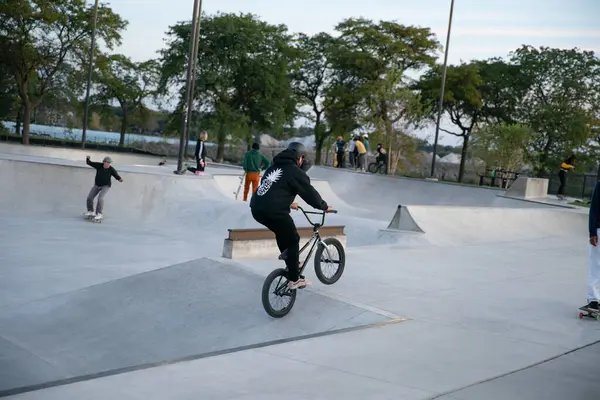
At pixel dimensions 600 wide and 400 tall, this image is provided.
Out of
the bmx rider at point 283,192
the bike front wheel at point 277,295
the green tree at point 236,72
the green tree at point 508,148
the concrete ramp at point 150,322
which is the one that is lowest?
the concrete ramp at point 150,322

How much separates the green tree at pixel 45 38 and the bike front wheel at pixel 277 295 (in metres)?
39.9

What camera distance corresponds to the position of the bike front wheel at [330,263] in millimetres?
8633

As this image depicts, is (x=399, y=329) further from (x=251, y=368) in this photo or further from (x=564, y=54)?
(x=564, y=54)

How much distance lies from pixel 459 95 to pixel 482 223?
3945cm

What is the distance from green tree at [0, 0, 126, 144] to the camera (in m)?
43.0

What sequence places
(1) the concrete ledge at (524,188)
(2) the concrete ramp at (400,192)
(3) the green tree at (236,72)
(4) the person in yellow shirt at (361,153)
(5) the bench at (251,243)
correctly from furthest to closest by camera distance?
(3) the green tree at (236,72) → (4) the person in yellow shirt at (361,153) → (2) the concrete ramp at (400,192) → (1) the concrete ledge at (524,188) → (5) the bench at (251,243)

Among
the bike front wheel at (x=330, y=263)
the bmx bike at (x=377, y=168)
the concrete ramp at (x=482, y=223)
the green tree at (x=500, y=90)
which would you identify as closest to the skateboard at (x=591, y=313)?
the bike front wheel at (x=330, y=263)

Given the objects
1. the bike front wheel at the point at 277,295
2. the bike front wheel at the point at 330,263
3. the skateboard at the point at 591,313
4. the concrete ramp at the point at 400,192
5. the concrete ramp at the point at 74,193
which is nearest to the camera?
the bike front wheel at the point at 277,295

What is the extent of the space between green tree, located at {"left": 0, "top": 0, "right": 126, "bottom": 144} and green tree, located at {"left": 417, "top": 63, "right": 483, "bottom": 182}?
79.3 feet

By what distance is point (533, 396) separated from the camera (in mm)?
4922

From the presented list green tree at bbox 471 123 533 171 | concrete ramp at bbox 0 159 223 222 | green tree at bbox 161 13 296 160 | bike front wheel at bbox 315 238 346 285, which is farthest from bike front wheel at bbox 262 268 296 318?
green tree at bbox 161 13 296 160

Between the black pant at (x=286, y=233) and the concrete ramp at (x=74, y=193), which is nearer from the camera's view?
the black pant at (x=286, y=233)

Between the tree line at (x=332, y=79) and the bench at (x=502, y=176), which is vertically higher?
the tree line at (x=332, y=79)

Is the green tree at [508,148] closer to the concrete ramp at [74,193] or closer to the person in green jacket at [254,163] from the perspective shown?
the person in green jacket at [254,163]
